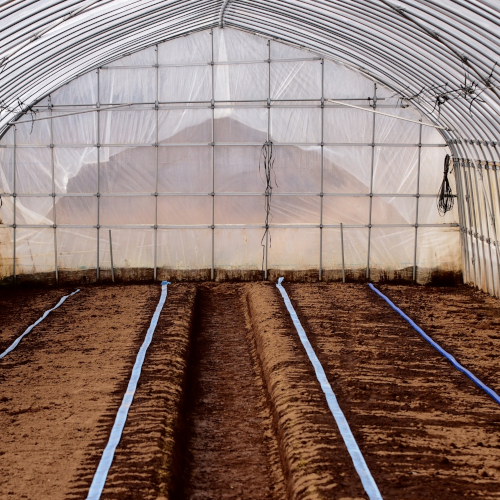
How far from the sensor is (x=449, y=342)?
12305 millimetres

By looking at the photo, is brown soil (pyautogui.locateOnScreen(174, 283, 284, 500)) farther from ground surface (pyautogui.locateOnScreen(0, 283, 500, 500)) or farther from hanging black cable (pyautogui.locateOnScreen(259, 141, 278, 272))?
hanging black cable (pyautogui.locateOnScreen(259, 141, 278, 272))

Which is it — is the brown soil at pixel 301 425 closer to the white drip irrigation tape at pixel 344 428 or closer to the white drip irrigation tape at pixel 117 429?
A: the white drip irrigation tape at pixel 344 428

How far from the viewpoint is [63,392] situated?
9.78m

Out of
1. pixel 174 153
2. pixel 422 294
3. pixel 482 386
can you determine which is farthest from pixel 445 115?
pixel 482 386

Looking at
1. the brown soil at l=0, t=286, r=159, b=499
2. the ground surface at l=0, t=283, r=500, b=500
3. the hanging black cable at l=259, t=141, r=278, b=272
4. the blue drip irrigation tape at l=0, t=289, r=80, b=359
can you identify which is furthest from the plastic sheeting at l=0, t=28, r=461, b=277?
the brown soil at l=0, t=286, r=159, b=499

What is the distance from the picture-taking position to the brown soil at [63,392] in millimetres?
7309

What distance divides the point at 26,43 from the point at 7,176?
274 inches

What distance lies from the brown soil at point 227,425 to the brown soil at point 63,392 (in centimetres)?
114

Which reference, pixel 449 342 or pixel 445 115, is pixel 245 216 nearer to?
pixel 445 115

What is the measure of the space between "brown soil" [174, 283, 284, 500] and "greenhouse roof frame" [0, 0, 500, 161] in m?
6.26

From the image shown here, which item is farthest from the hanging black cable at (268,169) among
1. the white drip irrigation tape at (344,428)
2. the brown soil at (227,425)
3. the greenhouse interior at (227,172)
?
the white drip irrigation tape at (344,428)

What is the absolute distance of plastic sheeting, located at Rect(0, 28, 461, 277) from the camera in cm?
1822

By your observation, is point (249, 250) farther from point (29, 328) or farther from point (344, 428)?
point (344, 428)

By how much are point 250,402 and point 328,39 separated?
8922 mm
